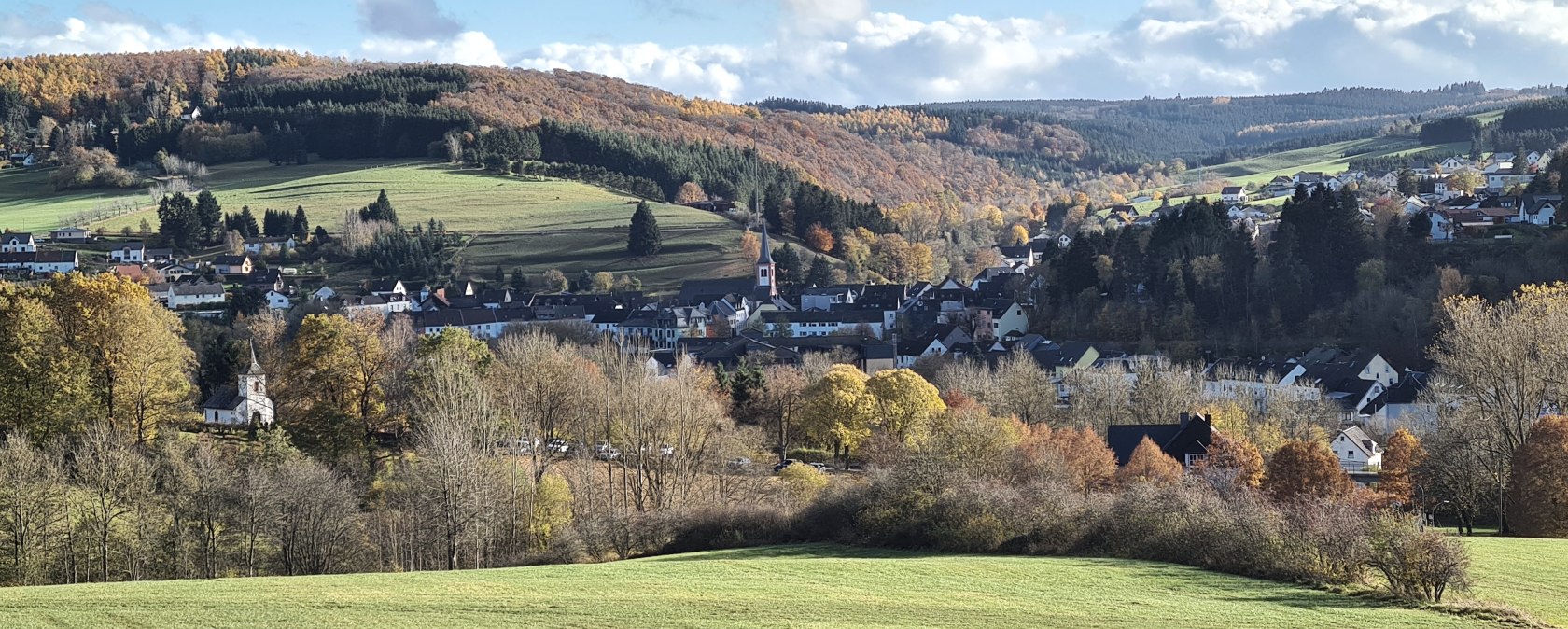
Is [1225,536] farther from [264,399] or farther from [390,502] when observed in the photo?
[264,399]

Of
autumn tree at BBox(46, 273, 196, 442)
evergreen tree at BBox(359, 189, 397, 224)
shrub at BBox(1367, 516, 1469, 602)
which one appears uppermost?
evergreen tree at BBox(359, 189, 397, 224)

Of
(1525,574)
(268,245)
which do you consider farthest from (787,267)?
(1525,574)

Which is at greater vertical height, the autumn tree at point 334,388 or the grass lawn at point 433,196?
the grass lawn at point 433,196

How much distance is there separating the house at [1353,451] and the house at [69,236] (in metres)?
102

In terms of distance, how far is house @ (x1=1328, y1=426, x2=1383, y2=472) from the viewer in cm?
6406

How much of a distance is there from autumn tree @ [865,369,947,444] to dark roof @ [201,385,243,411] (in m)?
26.6

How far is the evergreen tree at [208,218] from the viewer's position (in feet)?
424

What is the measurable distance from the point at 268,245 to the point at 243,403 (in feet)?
224

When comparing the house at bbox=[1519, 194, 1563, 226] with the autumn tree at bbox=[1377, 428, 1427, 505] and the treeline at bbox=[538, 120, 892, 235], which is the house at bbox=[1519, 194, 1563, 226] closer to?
the autumn tree at bbox=[1377, 428, 1427, 505]

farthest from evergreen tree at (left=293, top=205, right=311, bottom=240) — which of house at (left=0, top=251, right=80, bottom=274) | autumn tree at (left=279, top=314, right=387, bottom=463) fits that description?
autumn tree at (left=279, top=314, right=387, bottom=463)

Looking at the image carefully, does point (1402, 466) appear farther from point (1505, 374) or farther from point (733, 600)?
point (733, 600)

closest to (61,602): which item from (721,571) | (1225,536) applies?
(721,571)

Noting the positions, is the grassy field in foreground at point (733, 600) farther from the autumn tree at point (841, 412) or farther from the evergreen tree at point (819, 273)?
the evergreen tree at point (819, 273)

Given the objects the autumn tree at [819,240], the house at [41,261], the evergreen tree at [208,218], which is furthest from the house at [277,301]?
the autumn tree at [819,240]
